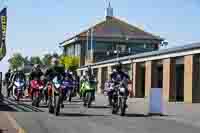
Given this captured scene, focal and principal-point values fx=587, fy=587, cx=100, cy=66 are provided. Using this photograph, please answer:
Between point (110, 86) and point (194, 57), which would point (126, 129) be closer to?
point (110, 86)

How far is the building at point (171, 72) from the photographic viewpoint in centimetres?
3644

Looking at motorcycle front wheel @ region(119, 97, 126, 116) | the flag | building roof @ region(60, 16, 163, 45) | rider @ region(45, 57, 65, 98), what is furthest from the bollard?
building roof @ region(60, 16, 163, 45)

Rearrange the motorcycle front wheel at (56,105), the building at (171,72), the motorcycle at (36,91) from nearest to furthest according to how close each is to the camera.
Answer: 1. the motorcycle front wheel at (56,105)
2. the motorcycle at (36,91)
3. the building at (171,72)

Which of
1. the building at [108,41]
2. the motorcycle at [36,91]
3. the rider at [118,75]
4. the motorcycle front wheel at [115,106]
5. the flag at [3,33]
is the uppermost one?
the building at [108,41]

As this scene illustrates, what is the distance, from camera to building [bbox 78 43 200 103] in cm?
3644

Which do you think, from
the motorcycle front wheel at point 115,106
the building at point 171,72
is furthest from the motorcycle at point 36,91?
the building at point 171,72

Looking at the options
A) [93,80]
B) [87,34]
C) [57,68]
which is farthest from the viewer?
[87,34]

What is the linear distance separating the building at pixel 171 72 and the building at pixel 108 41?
45694 millimetres

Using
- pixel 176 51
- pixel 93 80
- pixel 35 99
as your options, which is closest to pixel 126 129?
pixel 35 99

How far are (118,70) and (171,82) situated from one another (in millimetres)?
19944

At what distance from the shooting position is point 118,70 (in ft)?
67.2

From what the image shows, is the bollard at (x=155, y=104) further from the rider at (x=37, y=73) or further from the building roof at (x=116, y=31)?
the building roof at (x=116, y=31)

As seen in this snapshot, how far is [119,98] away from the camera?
19.6 m

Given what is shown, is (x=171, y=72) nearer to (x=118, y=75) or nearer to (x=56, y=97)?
(x=118, y=75)
